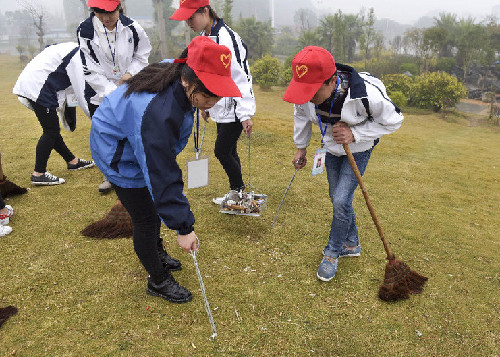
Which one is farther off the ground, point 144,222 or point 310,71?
point 310,71

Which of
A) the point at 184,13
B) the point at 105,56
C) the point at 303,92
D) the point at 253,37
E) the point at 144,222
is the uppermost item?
the point at 253,37

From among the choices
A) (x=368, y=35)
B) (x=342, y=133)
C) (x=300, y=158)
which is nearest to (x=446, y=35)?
(x=368, y=35)

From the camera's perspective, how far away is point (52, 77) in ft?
13.0

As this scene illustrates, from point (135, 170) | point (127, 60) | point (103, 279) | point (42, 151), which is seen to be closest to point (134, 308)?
point (103, 279)

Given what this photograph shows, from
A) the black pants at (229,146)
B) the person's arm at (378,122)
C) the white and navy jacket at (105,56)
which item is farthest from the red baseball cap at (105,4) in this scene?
the person's arm at (378,122)

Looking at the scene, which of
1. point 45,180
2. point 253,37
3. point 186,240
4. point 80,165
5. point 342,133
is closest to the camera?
point 186,240

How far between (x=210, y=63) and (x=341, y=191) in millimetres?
1524

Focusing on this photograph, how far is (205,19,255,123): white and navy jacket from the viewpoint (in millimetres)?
3174

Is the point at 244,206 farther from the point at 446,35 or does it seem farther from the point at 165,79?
the point at 446,35

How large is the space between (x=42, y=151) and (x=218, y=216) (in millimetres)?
2402

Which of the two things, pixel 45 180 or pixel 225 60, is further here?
pixel 45 180

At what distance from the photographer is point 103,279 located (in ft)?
8.98

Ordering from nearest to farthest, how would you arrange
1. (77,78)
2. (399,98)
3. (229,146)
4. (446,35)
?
1. (229,146)
2. (77,78)
3. (399,98)
4. (446,35)

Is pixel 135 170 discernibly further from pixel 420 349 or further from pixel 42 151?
pixel 42 151
